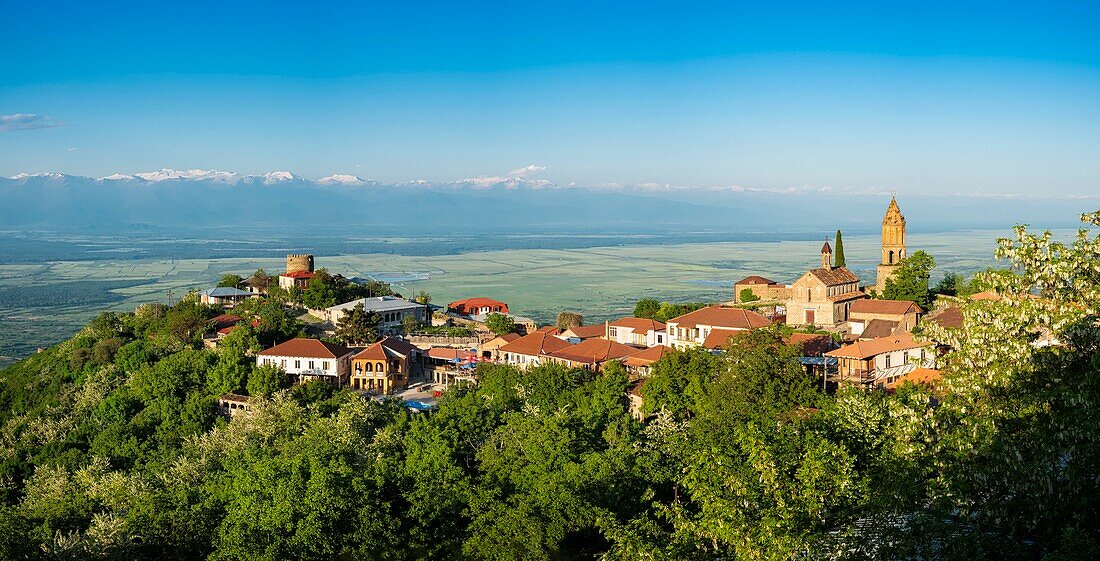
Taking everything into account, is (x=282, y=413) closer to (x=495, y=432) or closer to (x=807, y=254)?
(x=495, y=432)

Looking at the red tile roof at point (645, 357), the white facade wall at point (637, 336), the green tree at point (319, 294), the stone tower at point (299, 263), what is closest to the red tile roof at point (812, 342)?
the red tile roof at point (645, 357)

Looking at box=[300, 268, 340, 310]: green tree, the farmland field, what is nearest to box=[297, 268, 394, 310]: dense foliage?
box=[300, 268, 340, 310]: green tree

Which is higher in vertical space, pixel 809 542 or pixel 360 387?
pixel 809 542

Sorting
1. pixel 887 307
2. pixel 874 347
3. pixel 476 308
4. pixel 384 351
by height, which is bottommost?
pixel 476 308

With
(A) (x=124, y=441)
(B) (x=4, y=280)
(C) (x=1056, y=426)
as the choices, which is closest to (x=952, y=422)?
(C) (x=1056, y=426)

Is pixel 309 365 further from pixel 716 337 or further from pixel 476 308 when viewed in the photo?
pixel 476 308

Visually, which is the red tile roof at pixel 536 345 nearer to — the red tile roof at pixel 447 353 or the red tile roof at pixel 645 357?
the red tile roof at pixel 447 353

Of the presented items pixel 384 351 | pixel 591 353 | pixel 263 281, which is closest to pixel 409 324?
pixel 384 351
